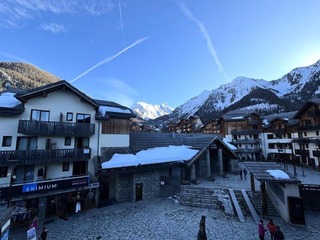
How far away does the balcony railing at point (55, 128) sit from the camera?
1606cm

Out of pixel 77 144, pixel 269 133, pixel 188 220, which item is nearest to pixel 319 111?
pixel 269 133

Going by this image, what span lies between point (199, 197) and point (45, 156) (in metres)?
17.7

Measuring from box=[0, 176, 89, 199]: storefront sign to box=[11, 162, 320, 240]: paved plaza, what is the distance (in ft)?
10.4

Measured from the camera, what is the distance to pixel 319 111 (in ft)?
116

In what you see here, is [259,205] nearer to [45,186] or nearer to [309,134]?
[45,186]

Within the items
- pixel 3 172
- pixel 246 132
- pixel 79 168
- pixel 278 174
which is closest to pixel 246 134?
pixel 246 132

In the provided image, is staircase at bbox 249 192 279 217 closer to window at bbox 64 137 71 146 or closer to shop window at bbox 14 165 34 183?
window at bbox 64 137 71 146

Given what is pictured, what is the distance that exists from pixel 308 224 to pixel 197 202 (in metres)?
9.81

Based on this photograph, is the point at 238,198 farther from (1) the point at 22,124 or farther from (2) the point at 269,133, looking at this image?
(2) the point at 269,133

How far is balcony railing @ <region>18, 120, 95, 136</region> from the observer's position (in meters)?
16.1

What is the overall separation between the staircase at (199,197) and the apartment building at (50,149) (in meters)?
10.6

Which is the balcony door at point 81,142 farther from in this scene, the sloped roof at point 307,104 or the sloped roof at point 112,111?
the sloped roof at point 307,104

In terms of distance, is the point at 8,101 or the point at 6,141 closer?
the point at 6,141

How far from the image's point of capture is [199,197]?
19344mm
